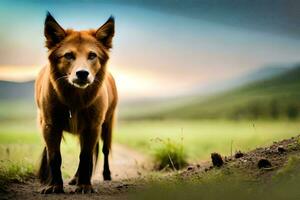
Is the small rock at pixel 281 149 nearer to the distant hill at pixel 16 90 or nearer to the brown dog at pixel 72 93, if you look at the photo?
the brown dog at pixel 72 93

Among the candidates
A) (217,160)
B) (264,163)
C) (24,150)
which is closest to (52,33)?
(217,160)

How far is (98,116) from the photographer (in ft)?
17.1

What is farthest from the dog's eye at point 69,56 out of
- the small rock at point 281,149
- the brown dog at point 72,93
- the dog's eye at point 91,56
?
the small rock at point 281,149

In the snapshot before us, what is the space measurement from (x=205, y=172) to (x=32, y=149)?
3.44 m

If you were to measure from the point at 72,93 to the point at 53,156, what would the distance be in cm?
56

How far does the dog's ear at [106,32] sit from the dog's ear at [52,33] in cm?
30

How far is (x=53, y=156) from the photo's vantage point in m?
5.16

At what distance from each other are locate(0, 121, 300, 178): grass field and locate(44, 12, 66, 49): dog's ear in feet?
4.22

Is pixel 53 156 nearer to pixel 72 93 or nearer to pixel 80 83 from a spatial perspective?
pixel 72 93

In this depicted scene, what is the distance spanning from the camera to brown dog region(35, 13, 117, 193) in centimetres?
485

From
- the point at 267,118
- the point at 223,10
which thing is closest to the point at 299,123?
the point at 267,118

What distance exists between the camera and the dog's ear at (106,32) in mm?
5078

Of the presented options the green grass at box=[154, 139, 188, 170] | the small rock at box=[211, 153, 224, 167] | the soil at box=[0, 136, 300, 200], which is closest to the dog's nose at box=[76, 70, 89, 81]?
the soil at box=[0, 136, 300, 200]

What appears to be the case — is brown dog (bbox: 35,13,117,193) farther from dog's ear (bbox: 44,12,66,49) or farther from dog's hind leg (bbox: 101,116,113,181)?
dog's hind leg (bbox: 101,116,113,181)
